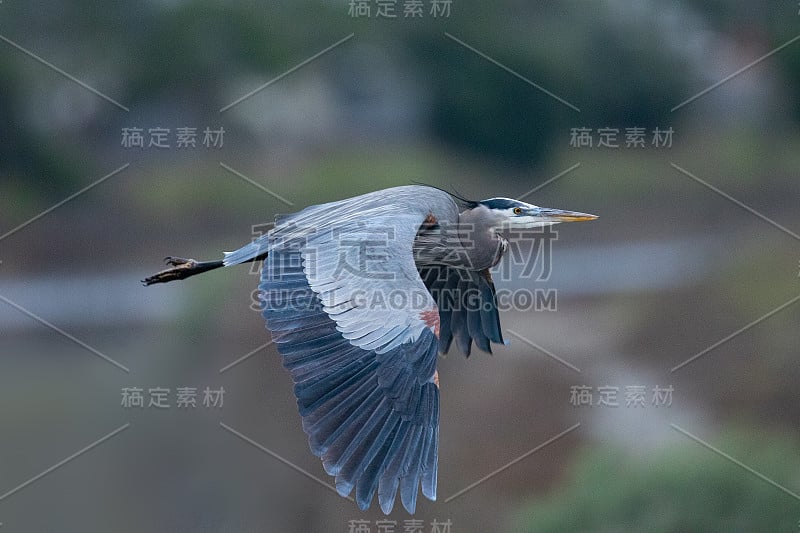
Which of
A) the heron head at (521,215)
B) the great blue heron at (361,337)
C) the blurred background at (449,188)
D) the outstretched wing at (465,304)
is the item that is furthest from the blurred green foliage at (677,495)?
the great blue heron at (361,337)

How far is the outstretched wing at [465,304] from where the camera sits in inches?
190

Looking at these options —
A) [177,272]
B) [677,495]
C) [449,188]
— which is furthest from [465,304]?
[449,188]

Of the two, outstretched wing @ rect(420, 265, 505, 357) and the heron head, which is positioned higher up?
the heron head

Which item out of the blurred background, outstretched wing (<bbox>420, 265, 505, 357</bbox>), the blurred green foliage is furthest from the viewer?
the blurred background

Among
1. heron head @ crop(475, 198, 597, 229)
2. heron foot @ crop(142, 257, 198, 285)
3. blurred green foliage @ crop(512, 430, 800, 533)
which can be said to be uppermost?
heron head @ crop(475, 198, 597, 229)

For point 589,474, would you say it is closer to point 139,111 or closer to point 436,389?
point 436,389

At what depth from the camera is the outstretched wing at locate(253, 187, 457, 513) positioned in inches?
143

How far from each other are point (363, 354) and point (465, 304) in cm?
118

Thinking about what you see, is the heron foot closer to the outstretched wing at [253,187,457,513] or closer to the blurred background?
the outstretched wing at [253,187,457,513]

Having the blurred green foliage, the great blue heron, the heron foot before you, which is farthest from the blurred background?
the great blue heron

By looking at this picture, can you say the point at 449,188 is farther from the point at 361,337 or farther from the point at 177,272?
the point at 361,337

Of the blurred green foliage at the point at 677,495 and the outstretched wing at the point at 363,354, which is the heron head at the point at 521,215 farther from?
the blurred green foliage at the point at 677,495

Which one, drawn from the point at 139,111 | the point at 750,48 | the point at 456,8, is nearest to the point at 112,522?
the point at 139,111

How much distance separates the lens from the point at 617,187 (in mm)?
10977
